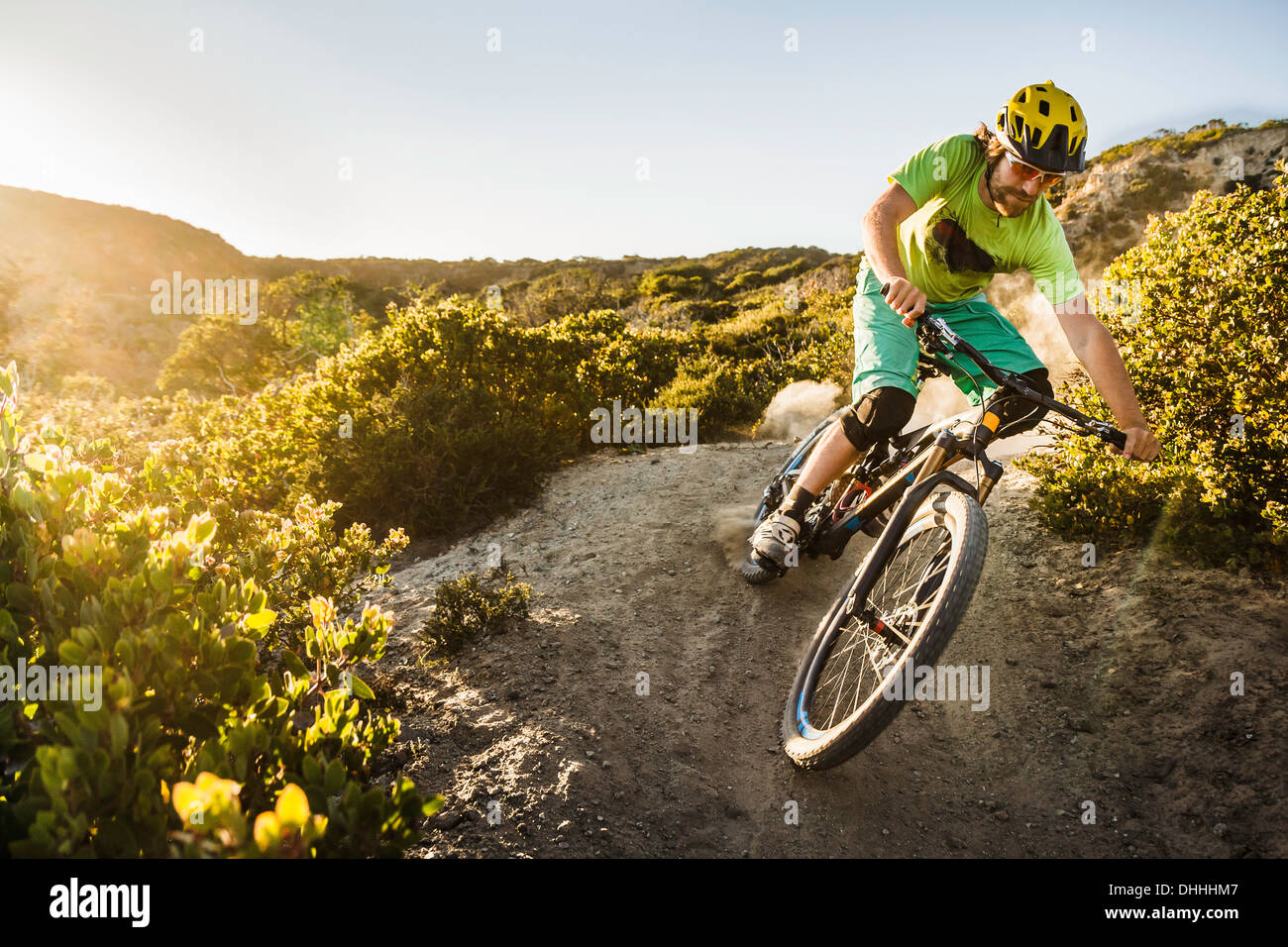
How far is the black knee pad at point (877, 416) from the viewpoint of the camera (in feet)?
11.2

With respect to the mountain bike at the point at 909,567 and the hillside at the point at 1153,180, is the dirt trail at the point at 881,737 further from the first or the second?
the hillside at the point at 1153,180

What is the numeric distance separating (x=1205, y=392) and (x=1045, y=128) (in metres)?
2.30

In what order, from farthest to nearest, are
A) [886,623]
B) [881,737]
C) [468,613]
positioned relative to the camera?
[468,613] → [881,737] → [886,623]

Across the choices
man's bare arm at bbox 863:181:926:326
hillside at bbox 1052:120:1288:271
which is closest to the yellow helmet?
man's bare arm at bbox 863:181:926:326

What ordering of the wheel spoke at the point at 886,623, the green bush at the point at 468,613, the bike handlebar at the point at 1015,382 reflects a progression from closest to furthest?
the bike handlebar at the point at 1015,382
the wheel spoke at the point at 886,623
the green bush at the point at 468,613

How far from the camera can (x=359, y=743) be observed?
2.28m

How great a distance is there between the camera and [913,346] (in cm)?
A: 351

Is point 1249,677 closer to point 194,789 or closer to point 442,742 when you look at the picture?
point 442,742

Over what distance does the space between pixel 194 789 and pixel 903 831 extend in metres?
2.74

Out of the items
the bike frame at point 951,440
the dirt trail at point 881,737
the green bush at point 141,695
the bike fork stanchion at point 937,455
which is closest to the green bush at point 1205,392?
the dirt trail at point 881,737

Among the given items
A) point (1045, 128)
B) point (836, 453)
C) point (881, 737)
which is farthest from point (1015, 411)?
point (881, 737)

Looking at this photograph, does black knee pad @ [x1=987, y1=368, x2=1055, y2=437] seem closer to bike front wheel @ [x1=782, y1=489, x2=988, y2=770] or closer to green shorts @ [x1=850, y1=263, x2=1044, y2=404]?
green shorts @ [x1=850, y1=263, x2=1044, y2=404]

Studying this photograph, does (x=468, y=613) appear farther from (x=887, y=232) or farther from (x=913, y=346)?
(x=887, y=232)
